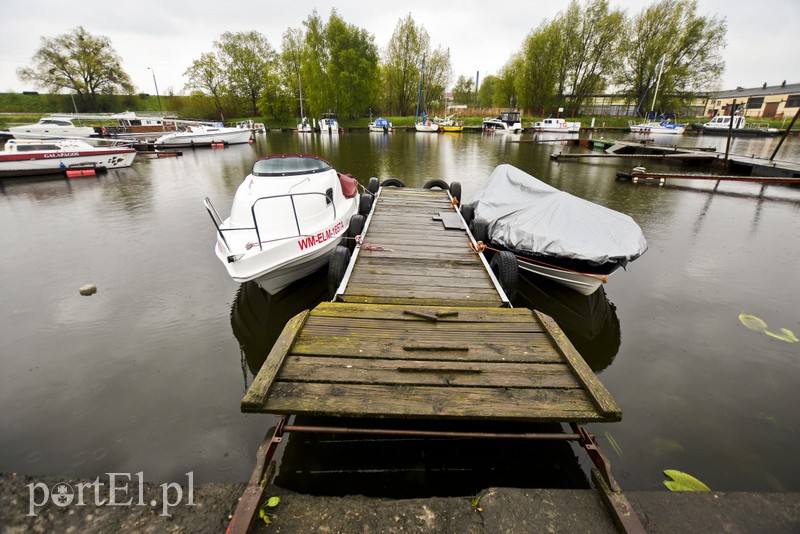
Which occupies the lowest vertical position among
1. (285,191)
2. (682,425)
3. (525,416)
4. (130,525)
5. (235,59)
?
(682,425)

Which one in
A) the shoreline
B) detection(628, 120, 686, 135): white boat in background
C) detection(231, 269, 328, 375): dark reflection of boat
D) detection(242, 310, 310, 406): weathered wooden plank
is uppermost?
detection(628, 120, 686, 135): white boat in background

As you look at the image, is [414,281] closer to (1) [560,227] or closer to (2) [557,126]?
(1) [560,227]

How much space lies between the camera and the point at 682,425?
4.28 metres

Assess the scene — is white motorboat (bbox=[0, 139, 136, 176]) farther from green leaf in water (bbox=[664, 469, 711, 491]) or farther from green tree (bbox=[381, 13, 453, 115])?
green tree (bbox=[381, 13, 453, 115])

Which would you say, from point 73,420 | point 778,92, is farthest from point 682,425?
point 778,92

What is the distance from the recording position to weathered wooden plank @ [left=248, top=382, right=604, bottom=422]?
2.99 meters

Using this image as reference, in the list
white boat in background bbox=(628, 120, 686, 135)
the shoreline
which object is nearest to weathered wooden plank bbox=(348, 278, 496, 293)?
the shoreline

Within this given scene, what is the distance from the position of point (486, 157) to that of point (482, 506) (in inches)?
1125

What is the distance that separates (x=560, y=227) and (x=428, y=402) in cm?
550

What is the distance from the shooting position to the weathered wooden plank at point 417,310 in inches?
178

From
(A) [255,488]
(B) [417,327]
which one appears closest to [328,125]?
(B) [417,327]

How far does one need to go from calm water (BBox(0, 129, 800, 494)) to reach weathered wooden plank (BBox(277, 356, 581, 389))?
1.10m

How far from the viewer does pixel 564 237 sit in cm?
682

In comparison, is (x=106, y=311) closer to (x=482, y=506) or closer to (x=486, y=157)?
(x=482, y=506)
